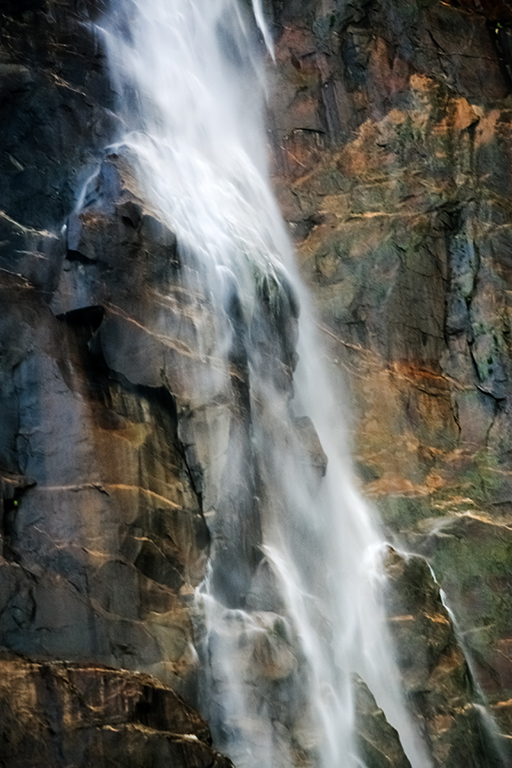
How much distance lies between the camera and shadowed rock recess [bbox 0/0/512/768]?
9969 millimetres

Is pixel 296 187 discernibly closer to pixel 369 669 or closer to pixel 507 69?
pixel 507 69

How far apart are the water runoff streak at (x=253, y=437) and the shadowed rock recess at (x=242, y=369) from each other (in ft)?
0.73

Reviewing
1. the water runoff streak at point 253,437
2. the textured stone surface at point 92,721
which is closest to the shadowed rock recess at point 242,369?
the textured stone surface at point 92,721

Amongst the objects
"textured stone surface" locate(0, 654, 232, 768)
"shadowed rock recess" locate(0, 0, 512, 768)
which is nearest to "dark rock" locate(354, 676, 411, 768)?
"shadowed rock recess" locate(0, 0, 512, 768)

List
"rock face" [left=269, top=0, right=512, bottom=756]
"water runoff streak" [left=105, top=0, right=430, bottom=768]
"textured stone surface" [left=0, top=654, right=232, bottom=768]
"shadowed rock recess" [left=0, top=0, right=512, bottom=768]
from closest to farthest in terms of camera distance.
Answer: "textured stone surface" [left=0, top=654, right=232, bottom=768] → "shadowed rock recess" [left=0, top=0, right=512, bottom=768] → "water runoff streak" [left=105, top=0, right=430, bottom=768] → "rock face" [left=269, top=0, right=512, bottom=756]

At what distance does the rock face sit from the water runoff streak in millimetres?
654

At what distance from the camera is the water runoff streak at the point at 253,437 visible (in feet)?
35.3

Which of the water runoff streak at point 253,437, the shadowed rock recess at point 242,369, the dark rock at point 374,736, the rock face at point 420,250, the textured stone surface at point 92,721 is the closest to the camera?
the textured stone surface at point 92,721

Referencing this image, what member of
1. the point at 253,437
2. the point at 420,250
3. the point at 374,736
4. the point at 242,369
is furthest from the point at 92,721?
the point at 420,250

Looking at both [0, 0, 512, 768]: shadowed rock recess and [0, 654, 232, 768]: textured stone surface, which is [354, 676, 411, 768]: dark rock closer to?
[0, 0, 512, 768]: shadowed rock recess

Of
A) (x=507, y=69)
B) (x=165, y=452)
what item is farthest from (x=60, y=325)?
(x=507, y=69)

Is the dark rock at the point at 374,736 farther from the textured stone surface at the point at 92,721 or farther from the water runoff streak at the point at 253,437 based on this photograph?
the textured stone surface at the point at 92,721

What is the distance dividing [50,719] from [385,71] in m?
14.3

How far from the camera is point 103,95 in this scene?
14.8m
